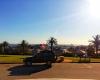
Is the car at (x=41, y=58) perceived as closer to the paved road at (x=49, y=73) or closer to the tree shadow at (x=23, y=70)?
the tree shadow at (x=23, y=70)

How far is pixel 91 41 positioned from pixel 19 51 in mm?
19869

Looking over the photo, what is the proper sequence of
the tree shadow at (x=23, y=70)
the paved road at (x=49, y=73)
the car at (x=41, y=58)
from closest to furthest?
the paved road at (x=49, y=73) → the tree shadow at (x=23, y=70) → the car at (x=41, y=58)

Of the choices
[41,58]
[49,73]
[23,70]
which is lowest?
[49,73]

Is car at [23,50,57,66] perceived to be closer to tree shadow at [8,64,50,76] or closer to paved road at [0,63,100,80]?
tree shadow at [8,64,50,76]

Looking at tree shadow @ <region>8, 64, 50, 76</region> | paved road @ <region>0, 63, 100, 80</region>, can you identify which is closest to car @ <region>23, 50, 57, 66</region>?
tree shadow @ <region>8, 64, 50, 76</region>

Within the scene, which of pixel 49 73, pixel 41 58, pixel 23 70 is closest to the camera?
pixel 49 73

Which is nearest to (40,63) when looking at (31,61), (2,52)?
(31,61)

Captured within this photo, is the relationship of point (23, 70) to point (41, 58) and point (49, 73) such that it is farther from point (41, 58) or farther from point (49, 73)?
point (41, 58)

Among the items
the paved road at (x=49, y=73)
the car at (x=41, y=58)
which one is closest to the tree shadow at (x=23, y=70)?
the paved road at (x=49, y=73)

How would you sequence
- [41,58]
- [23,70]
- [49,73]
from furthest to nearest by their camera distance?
[41,58] < [23,70] < [49,73]

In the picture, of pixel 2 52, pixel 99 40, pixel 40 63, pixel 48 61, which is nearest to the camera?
pixel 48 61

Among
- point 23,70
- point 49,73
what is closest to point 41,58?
point 23,70

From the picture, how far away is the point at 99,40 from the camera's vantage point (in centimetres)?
7631

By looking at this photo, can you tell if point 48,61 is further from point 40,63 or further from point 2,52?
point 2,52
